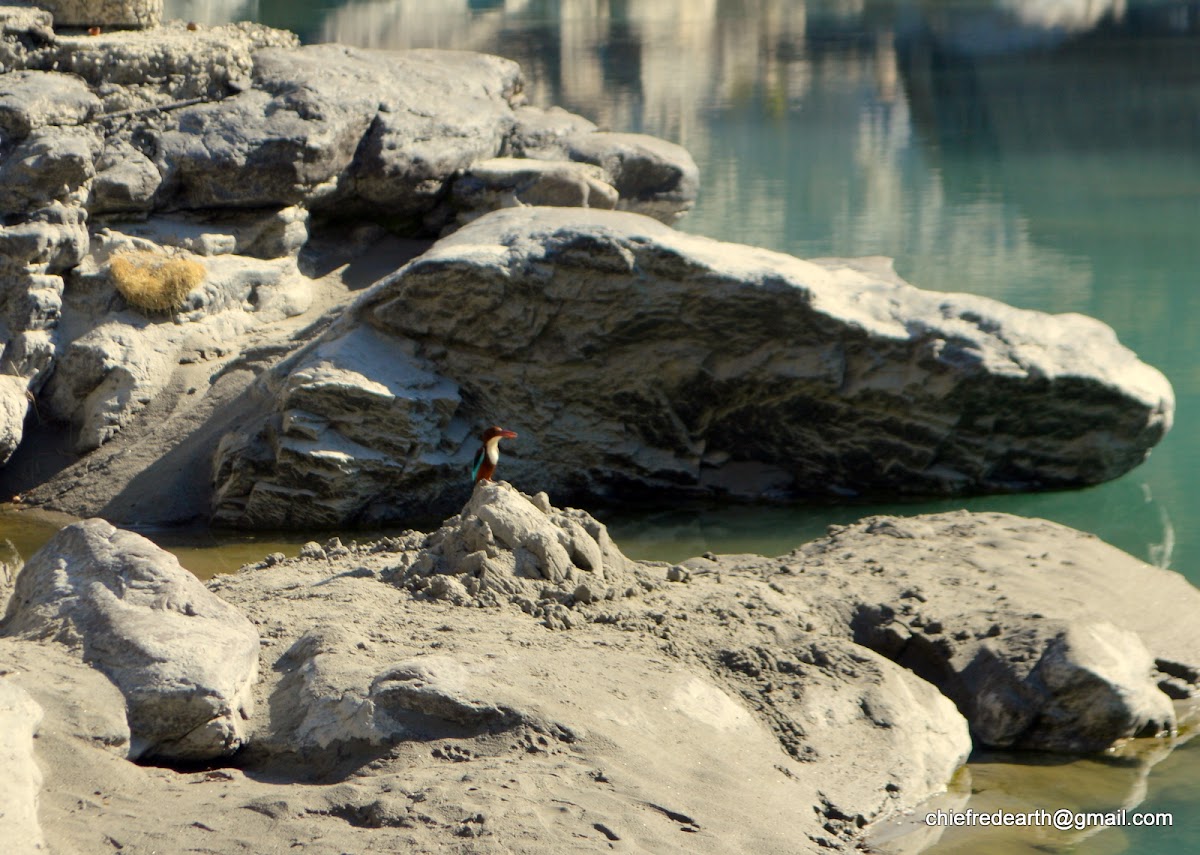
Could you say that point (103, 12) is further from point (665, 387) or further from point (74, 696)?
point (74, 696)

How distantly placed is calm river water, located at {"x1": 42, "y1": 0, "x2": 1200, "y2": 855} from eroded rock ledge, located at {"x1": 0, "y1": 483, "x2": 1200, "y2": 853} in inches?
15.2

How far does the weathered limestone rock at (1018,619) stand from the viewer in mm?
5086

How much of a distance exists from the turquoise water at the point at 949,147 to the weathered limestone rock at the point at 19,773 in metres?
2.68

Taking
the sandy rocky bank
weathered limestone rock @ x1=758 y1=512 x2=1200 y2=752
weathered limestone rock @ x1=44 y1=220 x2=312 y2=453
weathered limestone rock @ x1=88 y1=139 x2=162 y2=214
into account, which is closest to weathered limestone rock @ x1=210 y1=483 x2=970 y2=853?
weathered limestone rock @ x1=758 y1=512 x2=1200 y2=752

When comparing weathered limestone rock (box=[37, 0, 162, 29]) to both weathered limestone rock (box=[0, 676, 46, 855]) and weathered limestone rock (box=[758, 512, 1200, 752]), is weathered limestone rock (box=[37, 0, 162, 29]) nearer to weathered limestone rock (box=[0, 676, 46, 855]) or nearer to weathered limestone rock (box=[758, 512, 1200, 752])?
weathered limestone rock (box=[758, 512, 1200, 752])

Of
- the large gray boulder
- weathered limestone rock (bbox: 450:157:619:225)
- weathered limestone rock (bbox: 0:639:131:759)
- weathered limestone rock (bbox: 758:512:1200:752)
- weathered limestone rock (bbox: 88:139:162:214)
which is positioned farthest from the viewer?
weathered limestone rock (bbox: 450:157:619:225)

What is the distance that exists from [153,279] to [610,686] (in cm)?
518

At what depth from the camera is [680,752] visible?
14.2 feet

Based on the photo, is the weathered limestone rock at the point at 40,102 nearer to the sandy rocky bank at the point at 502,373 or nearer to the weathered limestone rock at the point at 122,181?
the sandy rocky bank at the point at 502,373

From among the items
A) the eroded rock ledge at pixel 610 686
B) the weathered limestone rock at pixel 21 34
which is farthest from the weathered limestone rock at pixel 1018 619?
the weathered limestone rock at pixel 21 34

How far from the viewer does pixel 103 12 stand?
9609 millimetres

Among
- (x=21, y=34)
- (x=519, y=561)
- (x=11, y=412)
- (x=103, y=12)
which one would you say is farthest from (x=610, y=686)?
(x=103, y=12)

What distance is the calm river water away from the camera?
7449 millimetres

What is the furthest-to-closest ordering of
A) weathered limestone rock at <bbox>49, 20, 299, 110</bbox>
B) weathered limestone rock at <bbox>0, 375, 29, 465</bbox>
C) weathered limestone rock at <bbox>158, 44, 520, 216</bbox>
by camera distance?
weathered limestone rock at <bbox>158, 44, 520, 216</bbox> < weathered limestone rock at <bbox>49, 20, 299, 110</bbox> < weathered limestone rock at <bbox>0, 375, 29, 465</bbox>
